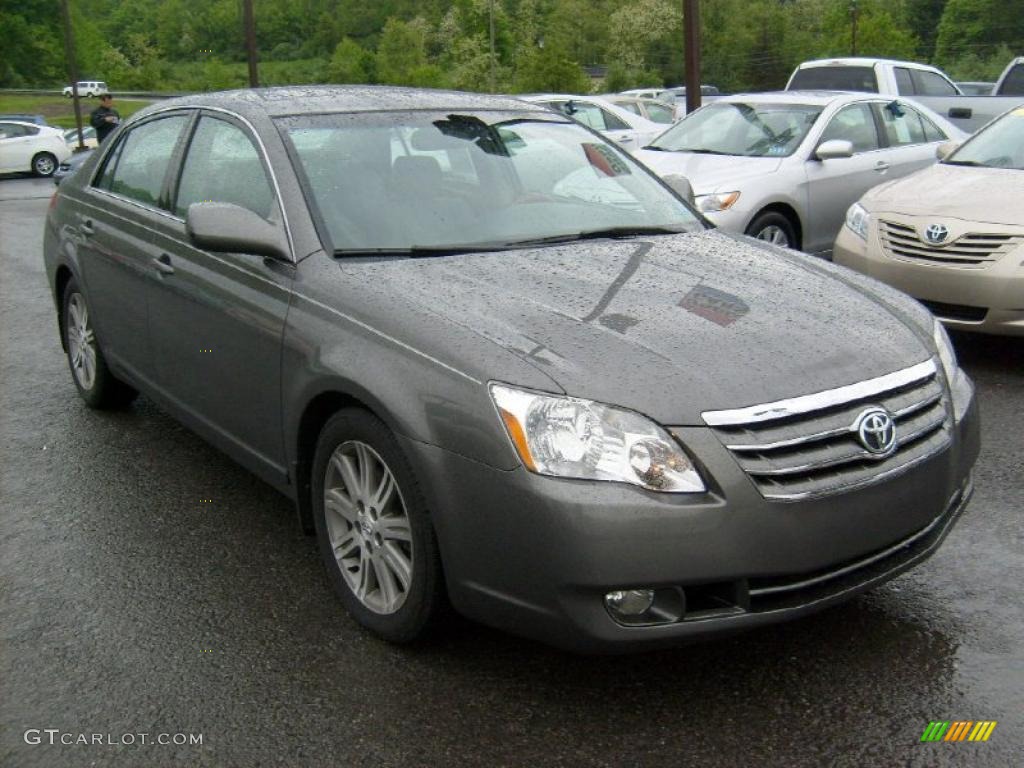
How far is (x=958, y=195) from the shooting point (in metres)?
7.06

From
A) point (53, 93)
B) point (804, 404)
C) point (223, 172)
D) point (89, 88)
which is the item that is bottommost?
point (53, 93)

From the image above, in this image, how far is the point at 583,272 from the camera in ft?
12.6

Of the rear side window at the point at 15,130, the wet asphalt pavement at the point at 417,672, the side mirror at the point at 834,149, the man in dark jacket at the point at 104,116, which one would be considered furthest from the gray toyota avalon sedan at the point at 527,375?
the rear side window at the point at 15,130

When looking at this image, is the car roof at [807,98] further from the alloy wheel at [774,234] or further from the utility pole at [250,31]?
the utility pole at [250,31]

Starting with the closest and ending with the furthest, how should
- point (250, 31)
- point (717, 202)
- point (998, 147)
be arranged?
point (998, 147), point (717, 202), point (250, 31)

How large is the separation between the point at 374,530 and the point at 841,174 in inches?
281

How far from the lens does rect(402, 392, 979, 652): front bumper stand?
289 centimetres

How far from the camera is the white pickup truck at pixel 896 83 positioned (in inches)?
593

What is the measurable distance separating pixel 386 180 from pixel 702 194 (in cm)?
510

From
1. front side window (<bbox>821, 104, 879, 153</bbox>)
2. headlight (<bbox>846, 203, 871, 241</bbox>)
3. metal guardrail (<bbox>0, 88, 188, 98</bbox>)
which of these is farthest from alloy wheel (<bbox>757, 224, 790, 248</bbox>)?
metal guardrail (<bbox>0, 88, 188, 98</bbox>)

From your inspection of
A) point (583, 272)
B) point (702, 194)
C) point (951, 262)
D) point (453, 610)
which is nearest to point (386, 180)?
point (583, 272)

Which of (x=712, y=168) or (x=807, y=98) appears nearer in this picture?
(x=712, y=168)

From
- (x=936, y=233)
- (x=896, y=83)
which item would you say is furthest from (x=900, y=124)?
(x=896, y=83)

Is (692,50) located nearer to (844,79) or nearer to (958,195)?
(844,79)
